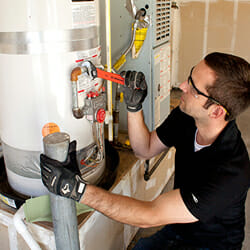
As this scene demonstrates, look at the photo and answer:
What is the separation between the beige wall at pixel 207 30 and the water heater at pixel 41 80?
3645 mm

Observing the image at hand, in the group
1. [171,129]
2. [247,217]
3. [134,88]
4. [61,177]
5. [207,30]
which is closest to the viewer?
[61,177]

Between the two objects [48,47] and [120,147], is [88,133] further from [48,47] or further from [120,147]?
[120,147]

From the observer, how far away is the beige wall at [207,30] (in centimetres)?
433

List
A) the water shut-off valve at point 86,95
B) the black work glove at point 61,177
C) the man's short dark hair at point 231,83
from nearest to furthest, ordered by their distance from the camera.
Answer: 1. the black work glove at point 61,177
2. the water shut-off valve at point 86,95
3. the man's short dark hair at point 231,83

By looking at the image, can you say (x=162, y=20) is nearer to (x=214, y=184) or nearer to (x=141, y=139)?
(x=141, y=139)

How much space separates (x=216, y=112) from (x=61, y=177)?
70 cm

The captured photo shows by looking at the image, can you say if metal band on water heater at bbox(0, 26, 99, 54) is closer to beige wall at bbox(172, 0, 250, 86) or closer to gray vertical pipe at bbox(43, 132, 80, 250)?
gray vertical pipe at bbox(43, 132, 80, 250)

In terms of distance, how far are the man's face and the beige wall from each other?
341 cm

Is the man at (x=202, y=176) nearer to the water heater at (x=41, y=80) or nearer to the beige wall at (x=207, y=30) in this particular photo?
the water heater at (x=41, y=80)

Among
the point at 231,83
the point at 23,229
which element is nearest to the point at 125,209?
the point at 23,229

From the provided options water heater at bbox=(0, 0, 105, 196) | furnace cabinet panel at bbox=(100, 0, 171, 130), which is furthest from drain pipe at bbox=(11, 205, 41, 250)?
furnace cabinet panel at bbox=(100, 0, 171, 130)

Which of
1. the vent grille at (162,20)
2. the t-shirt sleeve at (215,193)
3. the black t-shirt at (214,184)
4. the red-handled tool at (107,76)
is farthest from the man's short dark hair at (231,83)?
the vent grille at (162,20)

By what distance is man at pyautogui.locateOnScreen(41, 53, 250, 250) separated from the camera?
3.57ft

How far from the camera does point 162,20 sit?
178 centimetres
